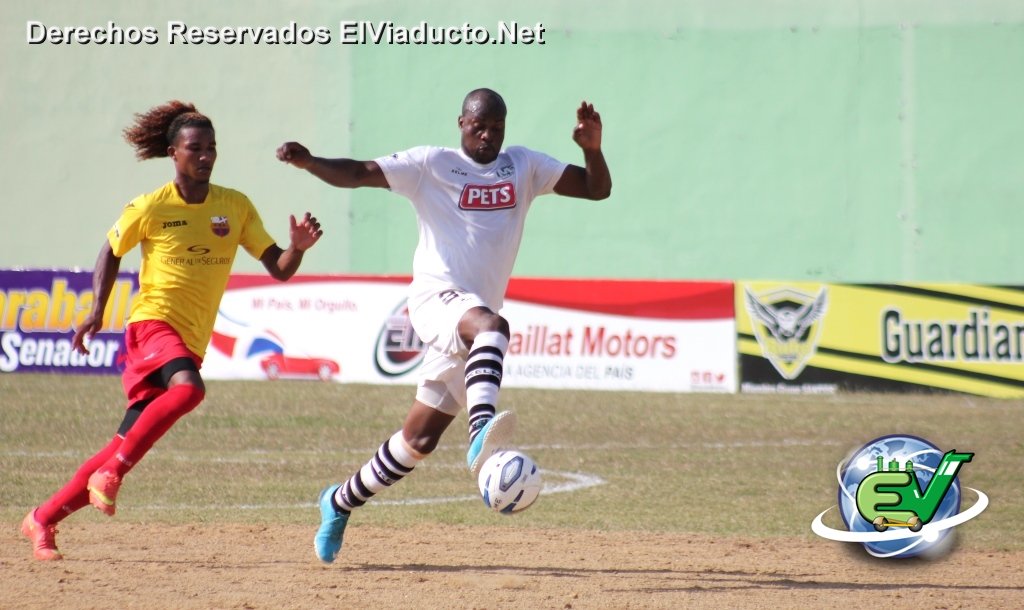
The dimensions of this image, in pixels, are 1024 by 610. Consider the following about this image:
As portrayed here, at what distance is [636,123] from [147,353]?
1841 centimetres

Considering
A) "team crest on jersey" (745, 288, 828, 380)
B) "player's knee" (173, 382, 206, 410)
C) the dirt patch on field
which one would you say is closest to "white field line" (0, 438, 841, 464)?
the dirt patch on field

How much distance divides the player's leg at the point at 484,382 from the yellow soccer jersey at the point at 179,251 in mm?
1718

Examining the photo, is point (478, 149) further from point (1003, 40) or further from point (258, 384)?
point (1003, 40)

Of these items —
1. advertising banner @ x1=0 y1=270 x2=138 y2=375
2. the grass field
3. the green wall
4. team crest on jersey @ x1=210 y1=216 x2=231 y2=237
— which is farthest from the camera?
the green wall

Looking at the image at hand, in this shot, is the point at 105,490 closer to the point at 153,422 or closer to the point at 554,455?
the point at 153,422

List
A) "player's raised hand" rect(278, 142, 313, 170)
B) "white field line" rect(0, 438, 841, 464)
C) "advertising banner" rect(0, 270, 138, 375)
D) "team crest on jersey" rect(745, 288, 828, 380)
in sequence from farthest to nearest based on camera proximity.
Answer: "advertising banner" rect(0, 270, 138, 375), "team crest on jersey" rect(745, 288, 828, 380), "white field line" rect(0, 438, 841, 464), "player's raised hand" rect(278, 142, 313, 170)

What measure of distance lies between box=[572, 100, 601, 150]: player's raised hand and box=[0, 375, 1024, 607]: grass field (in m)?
2.90

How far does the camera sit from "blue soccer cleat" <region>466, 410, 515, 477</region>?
6.71 meters

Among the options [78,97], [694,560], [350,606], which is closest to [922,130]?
Answer: [78,97]

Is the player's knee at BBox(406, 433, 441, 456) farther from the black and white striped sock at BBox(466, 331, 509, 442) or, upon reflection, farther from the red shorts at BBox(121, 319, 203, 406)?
the red shorts at BBox(121, 319, 203, 406)

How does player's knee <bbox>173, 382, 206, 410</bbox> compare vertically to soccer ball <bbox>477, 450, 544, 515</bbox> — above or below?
above

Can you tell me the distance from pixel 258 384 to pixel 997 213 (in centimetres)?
1367

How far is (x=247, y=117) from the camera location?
1034 inches

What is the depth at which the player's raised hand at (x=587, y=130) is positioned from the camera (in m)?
7.70
